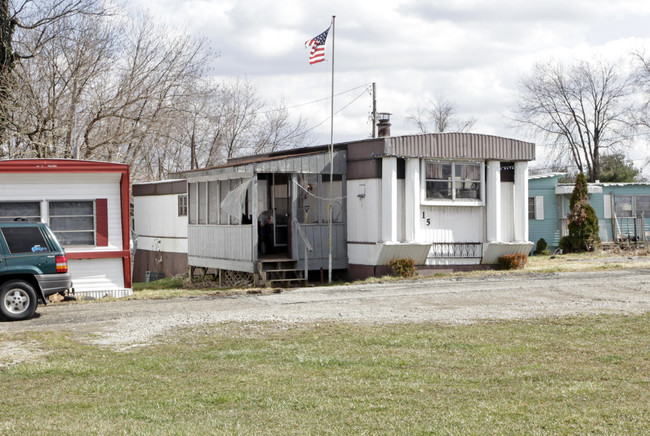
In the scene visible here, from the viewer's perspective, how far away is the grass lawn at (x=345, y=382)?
6.64 m

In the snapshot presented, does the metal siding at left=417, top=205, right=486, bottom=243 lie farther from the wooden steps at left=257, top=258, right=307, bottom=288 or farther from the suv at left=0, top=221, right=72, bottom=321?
the suv at left=0, top=221, right=72, bottom=321

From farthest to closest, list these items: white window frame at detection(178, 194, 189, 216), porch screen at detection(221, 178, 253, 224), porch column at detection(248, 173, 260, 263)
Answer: white window frame at detection(178, 194, 189, 216), porch screen at detection(221, 178, 253, 224), porch column at detection(248, 173, 260, 263)

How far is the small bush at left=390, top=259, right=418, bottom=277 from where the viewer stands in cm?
2102

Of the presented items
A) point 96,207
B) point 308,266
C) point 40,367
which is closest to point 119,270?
point 96,207

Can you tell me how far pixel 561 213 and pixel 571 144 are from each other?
65.9 feet

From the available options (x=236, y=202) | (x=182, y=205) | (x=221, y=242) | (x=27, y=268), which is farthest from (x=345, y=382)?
(x=182, y=205)

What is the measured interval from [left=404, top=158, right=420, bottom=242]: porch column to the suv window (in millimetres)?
9893

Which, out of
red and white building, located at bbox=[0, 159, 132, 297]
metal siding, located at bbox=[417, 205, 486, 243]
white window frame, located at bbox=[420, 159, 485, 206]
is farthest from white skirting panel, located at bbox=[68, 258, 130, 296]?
white window frame, located at bbox=[420, 159, 485, 206]

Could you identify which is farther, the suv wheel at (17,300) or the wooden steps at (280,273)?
the wooden steps at (280,273)

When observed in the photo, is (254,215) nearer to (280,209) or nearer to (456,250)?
(280,209)

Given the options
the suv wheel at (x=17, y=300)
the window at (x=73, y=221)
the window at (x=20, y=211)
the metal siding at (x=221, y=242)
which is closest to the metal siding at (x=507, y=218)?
the metal siding at (x=221, y=242)

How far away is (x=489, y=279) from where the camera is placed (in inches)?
782

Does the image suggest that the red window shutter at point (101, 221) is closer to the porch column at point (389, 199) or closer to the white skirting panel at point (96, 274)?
the white skirting panel at point (96, 274)

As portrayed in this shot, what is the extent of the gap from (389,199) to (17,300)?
994 cm
